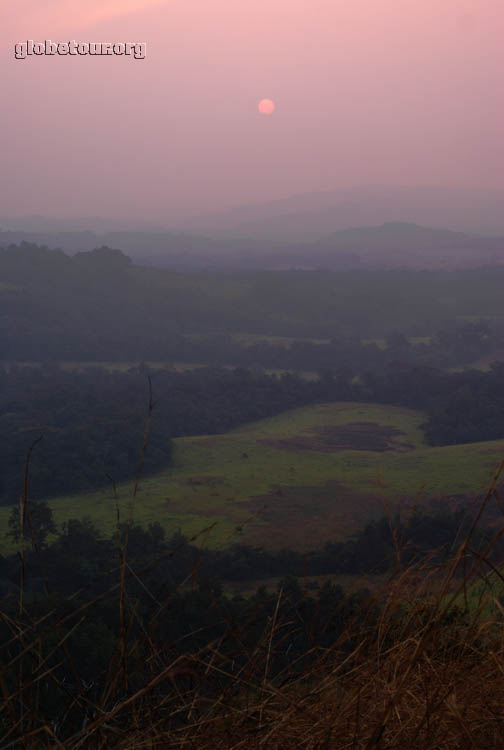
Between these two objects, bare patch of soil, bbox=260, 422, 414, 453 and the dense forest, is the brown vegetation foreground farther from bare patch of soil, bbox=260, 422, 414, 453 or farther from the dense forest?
the dense forest

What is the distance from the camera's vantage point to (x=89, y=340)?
75.1 m

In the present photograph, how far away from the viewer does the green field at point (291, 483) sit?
25094 millimetres

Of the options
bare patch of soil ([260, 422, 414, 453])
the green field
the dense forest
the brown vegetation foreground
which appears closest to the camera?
the brown vegetation foreground

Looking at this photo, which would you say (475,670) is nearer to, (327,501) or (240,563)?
(240,563)

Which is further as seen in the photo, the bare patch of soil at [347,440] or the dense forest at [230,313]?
the dense forest at [230,313]

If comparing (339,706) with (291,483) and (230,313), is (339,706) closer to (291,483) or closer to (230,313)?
(291,483)

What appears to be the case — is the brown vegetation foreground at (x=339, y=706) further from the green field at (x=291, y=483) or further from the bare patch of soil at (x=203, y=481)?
the bare patch of soil at (x=203, y=481)

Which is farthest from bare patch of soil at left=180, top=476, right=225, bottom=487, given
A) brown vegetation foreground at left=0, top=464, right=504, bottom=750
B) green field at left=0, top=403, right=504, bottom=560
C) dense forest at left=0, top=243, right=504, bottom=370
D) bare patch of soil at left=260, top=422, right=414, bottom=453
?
dense forest at left=0, top=243, right=504, bottom=370

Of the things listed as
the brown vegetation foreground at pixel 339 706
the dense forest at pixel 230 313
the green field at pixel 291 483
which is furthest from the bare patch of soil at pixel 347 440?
the brown vegetation foreground at pixel 339 706

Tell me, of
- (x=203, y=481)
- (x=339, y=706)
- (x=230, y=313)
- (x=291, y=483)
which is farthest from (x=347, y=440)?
(x=230, y=313)

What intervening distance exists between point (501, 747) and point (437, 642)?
47 cm

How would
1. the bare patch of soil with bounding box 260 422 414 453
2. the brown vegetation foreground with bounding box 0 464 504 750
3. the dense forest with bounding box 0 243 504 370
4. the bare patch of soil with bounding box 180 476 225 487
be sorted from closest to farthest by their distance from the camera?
the brown vegetation foreground with bounding box 0 464 504 750 < the bare patch of soil with bounding box 180 476 225 487 < the bare patch of soil with bounding box 260 422 414 453 < the dense forest with bounding box 0 243 504 370

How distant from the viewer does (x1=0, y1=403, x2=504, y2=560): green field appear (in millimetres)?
25094

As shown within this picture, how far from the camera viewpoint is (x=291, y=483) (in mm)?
30703
